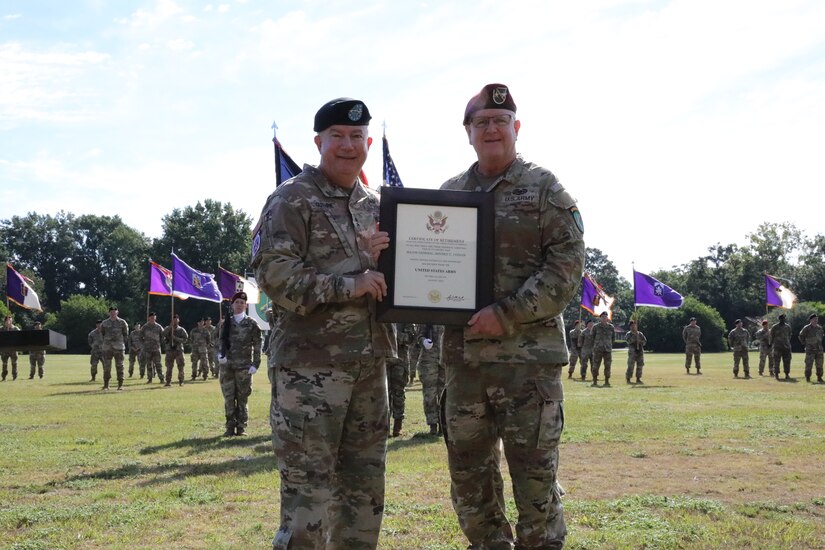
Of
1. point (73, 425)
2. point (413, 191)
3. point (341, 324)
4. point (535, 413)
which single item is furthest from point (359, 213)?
point (73, 425)

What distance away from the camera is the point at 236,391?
1288cm

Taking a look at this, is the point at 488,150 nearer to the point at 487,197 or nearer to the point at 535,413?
the point at 487,197

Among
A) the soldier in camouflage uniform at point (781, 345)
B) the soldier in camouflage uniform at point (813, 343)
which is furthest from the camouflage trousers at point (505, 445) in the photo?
the soldier in camouflage uniform at point (781, 345)

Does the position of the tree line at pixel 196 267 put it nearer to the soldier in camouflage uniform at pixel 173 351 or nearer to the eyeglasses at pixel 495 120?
the soldier in camouflage uniform at pixel 173 351

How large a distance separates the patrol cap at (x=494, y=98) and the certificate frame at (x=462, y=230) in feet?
1.77

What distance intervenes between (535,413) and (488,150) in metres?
1.52

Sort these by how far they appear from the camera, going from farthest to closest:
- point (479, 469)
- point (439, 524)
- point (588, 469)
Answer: point (588, 469) → point (439, 524) → point (479, 469)

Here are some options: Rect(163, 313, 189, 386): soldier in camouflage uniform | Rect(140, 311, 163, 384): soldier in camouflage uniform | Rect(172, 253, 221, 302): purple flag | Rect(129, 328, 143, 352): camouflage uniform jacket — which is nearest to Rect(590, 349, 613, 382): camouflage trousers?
→ Rect(172, 253, 221, 302): purple flag

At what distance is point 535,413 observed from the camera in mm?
4020

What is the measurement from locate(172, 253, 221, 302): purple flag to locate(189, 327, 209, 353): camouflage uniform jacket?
328 centimetres

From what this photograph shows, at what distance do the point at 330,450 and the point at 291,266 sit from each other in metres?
0.98

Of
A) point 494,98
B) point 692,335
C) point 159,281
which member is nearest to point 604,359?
point 692,335

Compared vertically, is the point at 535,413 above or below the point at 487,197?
below

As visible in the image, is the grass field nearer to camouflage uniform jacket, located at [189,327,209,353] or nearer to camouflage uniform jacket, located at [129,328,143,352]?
camouflage uniform jacket, located at [189,327,209,353]
